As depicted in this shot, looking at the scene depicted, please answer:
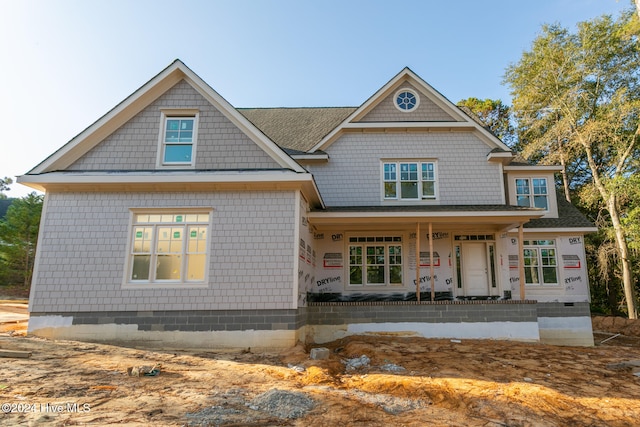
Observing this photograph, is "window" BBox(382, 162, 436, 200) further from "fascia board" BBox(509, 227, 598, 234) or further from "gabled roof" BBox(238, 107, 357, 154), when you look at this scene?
"fascia board" BBox(509, 227, 598, 234)

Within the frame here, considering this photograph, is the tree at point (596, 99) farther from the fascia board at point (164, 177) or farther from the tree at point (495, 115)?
the fascia board at point (164, 177)

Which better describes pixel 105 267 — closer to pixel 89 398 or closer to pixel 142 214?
pixel 142 214

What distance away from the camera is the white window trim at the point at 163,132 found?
9.16 meters

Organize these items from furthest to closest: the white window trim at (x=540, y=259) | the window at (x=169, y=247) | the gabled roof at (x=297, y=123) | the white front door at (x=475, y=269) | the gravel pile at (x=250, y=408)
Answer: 1. the gabled roof at (x=297, y=123)
2. the white window trim at (x=540, y=259)
3. the white front door at (x=475, y=269)
4. the window at (x=169, y=247)
5. the gravel pile at (x=250, y=408)

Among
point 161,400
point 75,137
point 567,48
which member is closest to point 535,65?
point 567,48

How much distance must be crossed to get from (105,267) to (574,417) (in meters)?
9.32

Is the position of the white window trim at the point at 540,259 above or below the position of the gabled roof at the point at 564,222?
below

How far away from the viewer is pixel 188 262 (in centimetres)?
865

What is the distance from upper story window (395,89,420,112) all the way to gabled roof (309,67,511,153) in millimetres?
265

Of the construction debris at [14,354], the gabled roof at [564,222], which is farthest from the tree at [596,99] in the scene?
the construction debris at [14,354]

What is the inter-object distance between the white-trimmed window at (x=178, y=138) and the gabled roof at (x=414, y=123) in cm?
467

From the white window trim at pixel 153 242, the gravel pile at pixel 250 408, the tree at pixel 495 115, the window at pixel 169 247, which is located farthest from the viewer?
the tree at pixel 495 115

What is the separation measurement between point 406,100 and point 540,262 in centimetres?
786

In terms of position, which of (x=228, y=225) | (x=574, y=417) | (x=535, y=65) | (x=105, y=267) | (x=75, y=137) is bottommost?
(x=574, y=417)
